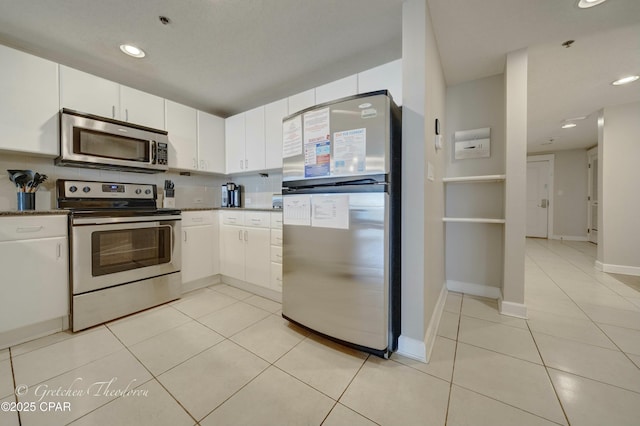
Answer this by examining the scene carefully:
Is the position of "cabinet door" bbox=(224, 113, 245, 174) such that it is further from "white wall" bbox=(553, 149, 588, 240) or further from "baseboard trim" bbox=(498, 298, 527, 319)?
"white wall" bbox=(553, 149, 588, 240)

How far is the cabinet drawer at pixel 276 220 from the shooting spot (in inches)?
90.2

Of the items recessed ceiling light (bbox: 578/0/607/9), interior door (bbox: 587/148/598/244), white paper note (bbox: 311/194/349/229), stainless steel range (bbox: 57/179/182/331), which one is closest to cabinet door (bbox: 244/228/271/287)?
stainless steel range (bbox: 57/179/182/331)

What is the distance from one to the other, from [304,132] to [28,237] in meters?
2.08

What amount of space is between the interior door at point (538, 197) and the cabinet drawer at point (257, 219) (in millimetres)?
6994

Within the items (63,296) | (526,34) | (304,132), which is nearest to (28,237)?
(63,296)

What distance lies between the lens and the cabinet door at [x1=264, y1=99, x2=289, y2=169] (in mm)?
2623

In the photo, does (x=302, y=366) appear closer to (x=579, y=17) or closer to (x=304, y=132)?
(x=304, y=132)

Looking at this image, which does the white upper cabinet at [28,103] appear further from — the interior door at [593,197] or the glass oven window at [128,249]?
the interior door at [593,197]

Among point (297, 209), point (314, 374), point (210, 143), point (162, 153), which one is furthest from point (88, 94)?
point (314, 374)

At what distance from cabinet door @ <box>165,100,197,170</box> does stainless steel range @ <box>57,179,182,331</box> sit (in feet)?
1.63

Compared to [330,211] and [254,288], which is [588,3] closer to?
[330,211]

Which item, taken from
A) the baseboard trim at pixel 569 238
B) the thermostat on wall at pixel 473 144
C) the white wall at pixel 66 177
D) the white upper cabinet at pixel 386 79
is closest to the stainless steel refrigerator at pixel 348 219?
the white upper cabinet at pixel 386 79

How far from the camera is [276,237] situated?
233 cm

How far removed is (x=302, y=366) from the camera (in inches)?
55.0
